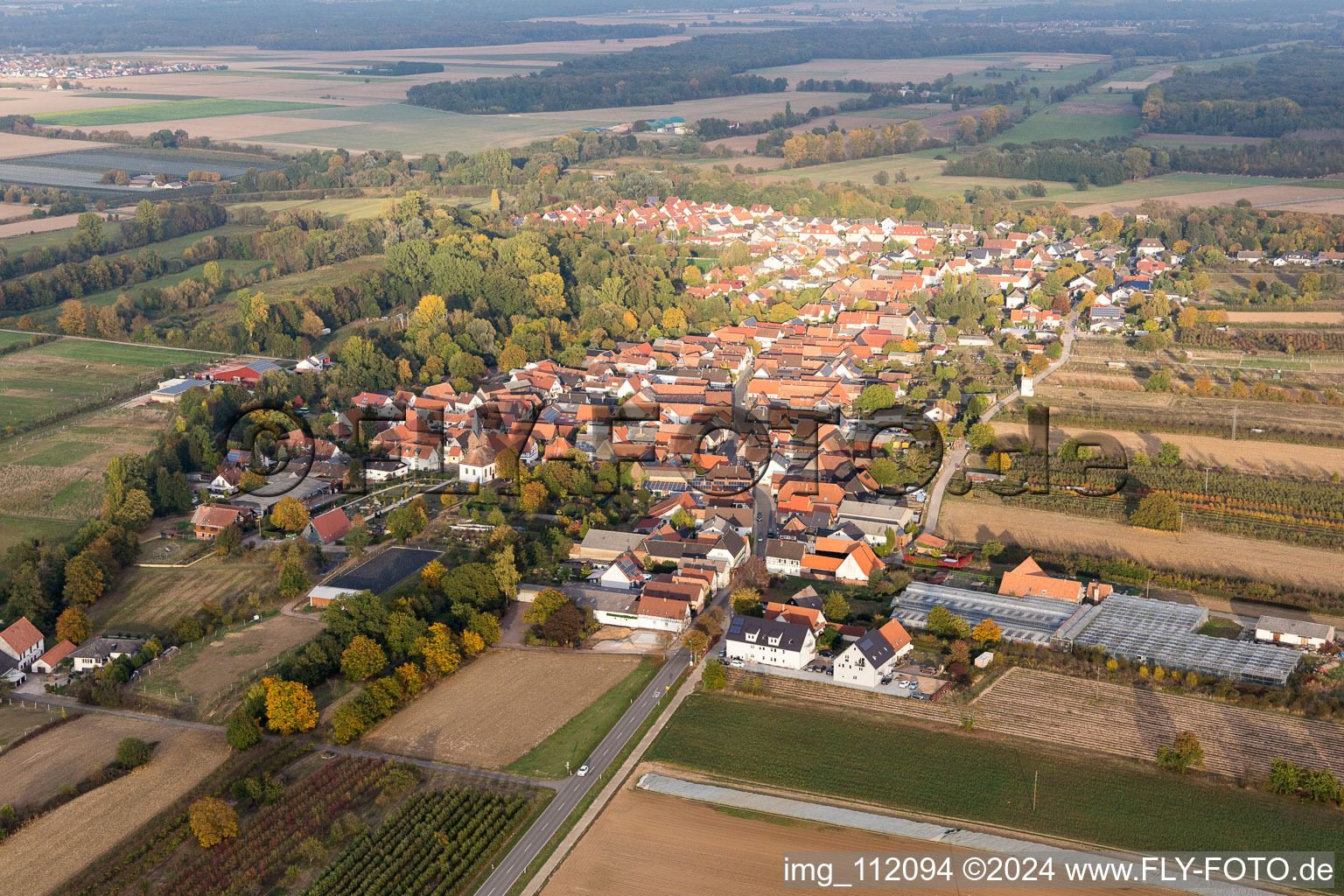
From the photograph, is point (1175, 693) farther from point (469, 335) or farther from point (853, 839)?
point (469, 335)

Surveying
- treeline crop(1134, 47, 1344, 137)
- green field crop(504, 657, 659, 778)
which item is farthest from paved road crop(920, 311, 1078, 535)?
treeline crop(1134, 47, 1344, 137)

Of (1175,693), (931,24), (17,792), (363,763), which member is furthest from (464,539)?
(931,24)

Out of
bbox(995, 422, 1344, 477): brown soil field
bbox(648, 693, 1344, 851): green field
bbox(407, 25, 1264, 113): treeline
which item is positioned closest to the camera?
bbox(648, 693, 1344, 851): green field

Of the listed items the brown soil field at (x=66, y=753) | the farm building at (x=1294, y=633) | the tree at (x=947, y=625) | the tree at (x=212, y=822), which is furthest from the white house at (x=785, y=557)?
the tree at (x=212, y=822)

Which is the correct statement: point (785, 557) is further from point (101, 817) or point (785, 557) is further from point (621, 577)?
point (101, 817)

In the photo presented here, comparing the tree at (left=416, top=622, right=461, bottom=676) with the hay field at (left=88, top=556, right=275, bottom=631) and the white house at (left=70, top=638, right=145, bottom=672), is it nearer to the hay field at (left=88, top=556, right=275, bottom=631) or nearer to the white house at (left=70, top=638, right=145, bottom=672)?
the hay field at (left=88, top=556, right=275, bottom=631)

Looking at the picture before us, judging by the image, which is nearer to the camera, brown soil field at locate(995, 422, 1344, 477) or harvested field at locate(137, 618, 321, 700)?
harvested field at locate(137, 618, 321, 700)

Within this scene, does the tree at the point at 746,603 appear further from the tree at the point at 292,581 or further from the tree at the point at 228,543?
the tree at the point at 228,543
